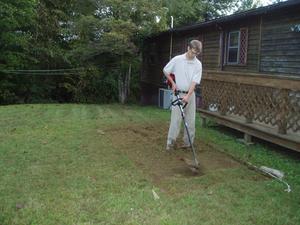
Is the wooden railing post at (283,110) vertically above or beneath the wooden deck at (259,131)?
above

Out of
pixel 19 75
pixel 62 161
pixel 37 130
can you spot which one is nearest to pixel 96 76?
pixel 19 75

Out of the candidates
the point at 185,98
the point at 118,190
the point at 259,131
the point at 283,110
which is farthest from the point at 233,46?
the point at 118,190

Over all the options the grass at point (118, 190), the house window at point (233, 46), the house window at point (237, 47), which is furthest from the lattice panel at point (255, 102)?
the house window at point (233, 46)

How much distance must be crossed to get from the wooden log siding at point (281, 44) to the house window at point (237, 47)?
39.2 inches

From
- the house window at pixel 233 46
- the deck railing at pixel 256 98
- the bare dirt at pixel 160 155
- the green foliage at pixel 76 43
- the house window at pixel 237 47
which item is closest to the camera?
the bare dirt at pixel 160 155

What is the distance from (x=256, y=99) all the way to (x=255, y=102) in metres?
0.08

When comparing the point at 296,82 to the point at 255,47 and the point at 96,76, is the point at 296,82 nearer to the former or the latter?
the point at 255,47

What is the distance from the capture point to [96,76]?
20.6 meters

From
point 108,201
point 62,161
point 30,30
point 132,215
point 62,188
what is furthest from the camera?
point 30,30

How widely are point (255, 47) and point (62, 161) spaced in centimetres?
767

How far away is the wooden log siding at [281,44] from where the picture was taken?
32.2 feet

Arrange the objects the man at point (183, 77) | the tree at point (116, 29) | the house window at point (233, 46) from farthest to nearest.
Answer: the tree at point (116, 29)
the house window at point (233, 46)
the man at point (183, 77)

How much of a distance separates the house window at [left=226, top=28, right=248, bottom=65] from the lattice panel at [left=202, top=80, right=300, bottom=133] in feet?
11.4

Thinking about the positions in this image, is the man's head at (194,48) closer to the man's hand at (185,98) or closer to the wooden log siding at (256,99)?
the man's hand at (185,98)
